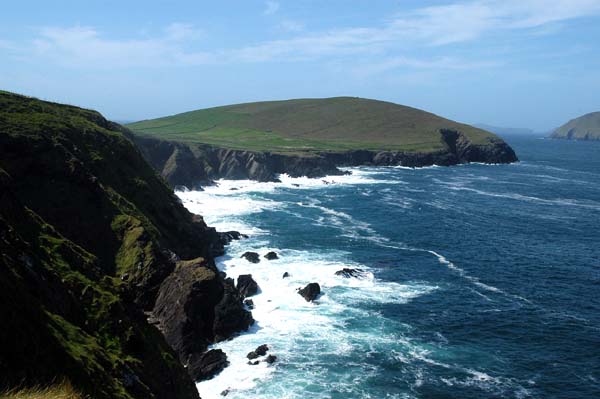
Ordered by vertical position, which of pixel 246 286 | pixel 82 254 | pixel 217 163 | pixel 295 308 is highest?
pixel 217 163

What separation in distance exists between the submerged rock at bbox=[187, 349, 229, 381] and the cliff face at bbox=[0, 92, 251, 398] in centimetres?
314

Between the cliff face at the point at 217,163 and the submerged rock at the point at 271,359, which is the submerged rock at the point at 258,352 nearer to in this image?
the submerged rock at the point at 271,359

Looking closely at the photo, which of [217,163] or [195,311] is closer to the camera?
[195,311]

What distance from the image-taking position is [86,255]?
43.5 m

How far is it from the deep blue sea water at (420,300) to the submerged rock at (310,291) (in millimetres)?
878

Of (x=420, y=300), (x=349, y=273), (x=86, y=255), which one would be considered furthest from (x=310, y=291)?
(x=86, y=255)

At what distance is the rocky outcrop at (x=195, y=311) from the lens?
50625 millimetres

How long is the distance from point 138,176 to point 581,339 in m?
Answer: 59.9

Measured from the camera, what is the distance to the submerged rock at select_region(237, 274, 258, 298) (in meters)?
64.9

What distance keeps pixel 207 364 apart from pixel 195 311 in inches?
283

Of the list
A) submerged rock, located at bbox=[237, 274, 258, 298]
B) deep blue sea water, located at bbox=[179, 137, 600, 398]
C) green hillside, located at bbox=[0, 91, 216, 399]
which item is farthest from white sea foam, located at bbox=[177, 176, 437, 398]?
green hillside, located at bbox=[0, 91, 216, 399]

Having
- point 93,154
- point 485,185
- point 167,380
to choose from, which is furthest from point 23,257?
point 485,185

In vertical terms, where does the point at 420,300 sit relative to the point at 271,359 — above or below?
above

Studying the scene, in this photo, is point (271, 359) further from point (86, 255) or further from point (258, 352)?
point (86, 255)
